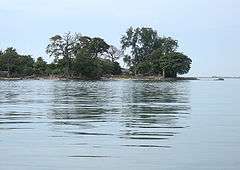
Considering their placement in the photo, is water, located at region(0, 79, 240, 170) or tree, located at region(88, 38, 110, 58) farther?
tree, located at region(88, 38, 110, 58)

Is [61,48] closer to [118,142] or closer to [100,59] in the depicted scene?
[100,59]

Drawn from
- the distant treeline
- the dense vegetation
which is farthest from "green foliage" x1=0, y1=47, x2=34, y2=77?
the dense vegetation

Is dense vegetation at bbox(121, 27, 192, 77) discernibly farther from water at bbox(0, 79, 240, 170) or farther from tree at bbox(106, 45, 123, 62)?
water at bbox(0, 79, 240, 170)

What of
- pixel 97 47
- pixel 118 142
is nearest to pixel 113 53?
pixel 97 47

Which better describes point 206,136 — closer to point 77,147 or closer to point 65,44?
point 77,147

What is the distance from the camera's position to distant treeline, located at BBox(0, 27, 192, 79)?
136 metres

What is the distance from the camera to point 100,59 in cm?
14700

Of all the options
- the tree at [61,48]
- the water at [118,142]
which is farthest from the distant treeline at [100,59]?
the water at [118,142]

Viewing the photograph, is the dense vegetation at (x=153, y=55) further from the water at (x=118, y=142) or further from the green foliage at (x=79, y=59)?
the water at (x=118, y=142)

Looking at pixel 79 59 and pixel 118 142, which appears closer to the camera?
pixel 118 142

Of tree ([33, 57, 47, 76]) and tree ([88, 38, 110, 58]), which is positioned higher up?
tree ([88, 38, 110, 58])

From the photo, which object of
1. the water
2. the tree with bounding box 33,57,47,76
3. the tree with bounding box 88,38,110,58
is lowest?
the water

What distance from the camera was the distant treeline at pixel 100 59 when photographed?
446 feet

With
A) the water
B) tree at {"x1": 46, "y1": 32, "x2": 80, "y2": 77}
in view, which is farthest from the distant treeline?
the water
